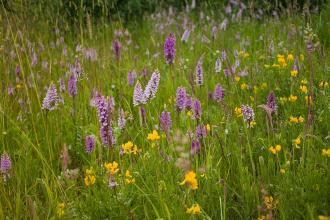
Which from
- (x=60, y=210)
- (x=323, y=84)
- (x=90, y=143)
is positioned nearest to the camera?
(x=60, y=210)

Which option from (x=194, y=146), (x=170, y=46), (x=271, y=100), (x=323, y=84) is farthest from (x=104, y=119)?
(x=323, y=84)

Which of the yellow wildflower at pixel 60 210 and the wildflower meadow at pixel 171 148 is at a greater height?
the wildflower meadow at pixel 171 148

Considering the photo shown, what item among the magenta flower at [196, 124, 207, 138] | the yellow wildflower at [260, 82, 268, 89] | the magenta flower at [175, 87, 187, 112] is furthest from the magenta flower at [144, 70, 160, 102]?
the yellow wildflower at [260, 82, 268, 89]

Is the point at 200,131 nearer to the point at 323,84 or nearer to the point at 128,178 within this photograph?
the point at 128,178

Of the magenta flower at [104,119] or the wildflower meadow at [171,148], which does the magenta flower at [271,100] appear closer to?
the wildflower meadow at [171,148]

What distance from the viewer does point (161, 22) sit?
5543 mm

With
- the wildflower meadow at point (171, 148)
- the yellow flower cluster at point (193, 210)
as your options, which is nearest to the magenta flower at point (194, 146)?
the wildflower meadow at point (171, 148)

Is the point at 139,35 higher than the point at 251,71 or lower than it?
higher

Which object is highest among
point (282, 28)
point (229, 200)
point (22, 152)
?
point (282, 28)

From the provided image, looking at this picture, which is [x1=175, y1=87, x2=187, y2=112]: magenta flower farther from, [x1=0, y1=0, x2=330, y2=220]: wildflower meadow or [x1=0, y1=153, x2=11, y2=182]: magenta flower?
[x1=0, y1=153, x2=11, y2=182]: magenta flower

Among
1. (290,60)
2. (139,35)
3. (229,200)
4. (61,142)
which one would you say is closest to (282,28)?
(290,60)

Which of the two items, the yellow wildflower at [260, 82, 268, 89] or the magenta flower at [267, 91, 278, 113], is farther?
the yellow wildflower at [260, 82, 268, 89]

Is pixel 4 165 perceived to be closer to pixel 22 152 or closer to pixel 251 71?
pixel 22 152

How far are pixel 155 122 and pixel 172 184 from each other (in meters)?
0.84
